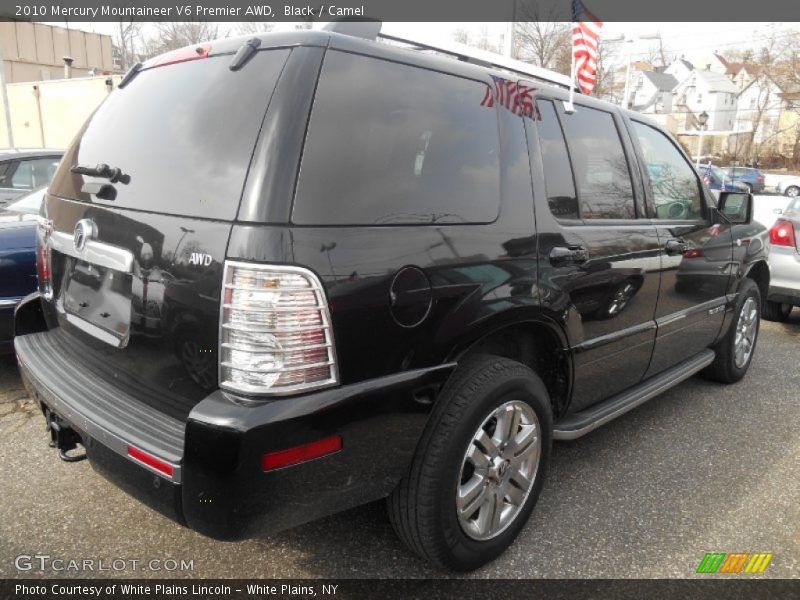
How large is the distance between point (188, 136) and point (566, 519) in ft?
7.41

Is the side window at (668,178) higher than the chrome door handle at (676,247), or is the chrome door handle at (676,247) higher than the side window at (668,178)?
the side window at (668,178)

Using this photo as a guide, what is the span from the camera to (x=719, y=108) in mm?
66750

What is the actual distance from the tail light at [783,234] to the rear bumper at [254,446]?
5.59 m

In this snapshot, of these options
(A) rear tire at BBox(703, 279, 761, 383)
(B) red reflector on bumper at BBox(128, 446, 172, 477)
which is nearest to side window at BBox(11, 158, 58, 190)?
(B) red reflector on bumper at BBox(128, 446, 172, 477)

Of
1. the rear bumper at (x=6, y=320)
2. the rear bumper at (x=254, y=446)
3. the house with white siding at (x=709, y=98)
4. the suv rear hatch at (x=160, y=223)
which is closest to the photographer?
the rear bumper at (x=254, y=446)

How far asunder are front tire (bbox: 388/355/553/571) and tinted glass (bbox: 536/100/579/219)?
0.75 m

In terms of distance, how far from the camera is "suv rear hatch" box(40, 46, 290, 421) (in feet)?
6.05

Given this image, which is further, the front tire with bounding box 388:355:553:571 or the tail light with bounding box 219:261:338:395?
the front tire with bounding box 388:355:553:571

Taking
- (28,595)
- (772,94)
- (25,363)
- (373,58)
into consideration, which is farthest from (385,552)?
(772,94)

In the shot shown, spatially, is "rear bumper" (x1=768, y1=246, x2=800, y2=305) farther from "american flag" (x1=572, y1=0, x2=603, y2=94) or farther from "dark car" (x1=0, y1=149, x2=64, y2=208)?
"dark car" (x1=0, y1=149, x2=64, y2=208)

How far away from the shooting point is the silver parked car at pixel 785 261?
6082mm

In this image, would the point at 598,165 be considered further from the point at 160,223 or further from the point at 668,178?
the point at 160,223

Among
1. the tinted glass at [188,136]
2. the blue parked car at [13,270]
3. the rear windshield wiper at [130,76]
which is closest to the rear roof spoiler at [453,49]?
the tinted glass at [188,136]

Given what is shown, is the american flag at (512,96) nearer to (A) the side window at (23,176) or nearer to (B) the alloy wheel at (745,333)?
(B) the alloy wheel at (745,333)
